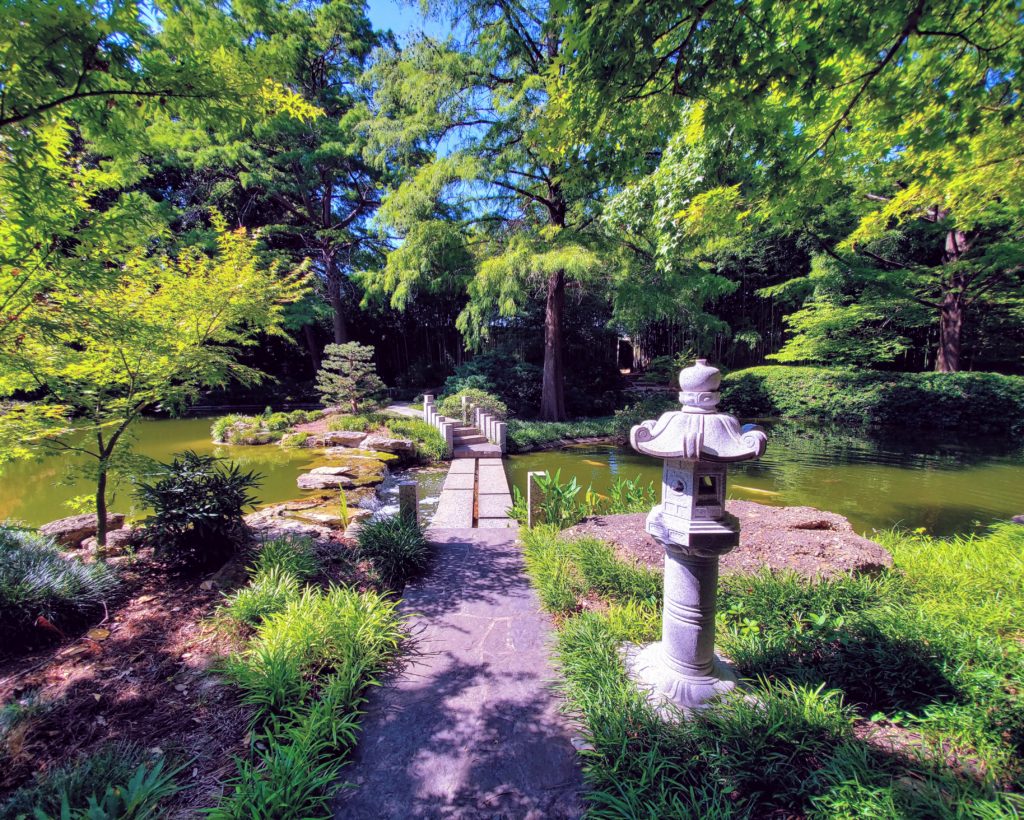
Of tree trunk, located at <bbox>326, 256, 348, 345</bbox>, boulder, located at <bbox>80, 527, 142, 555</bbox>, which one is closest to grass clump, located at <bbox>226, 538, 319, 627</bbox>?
boulder, located at <bbox>80, 527, 142, 555</bbox>

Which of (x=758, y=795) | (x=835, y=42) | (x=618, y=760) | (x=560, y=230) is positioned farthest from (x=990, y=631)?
(x=560, y=230)

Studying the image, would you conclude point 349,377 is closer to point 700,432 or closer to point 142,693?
point 142,693

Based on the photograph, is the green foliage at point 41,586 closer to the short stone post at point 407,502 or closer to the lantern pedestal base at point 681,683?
the short stone post at point 407,502

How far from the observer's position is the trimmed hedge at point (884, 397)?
11461 millimetres

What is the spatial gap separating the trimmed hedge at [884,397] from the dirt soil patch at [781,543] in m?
7.91

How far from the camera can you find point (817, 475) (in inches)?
321

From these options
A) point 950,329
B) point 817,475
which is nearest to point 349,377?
point 817,475

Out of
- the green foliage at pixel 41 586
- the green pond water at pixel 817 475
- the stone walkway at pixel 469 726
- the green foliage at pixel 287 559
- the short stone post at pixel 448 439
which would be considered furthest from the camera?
the short stone post at pixel 448 439

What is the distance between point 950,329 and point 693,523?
16529mm

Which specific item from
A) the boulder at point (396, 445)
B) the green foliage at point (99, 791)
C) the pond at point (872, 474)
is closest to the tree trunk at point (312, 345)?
the boulder at point (396, 445)

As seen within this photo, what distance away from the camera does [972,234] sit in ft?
43.2

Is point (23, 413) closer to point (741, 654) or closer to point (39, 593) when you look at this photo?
point (39, 593)

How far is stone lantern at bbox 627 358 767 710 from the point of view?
6.81 feet

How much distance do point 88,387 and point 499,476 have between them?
5.28 metres
